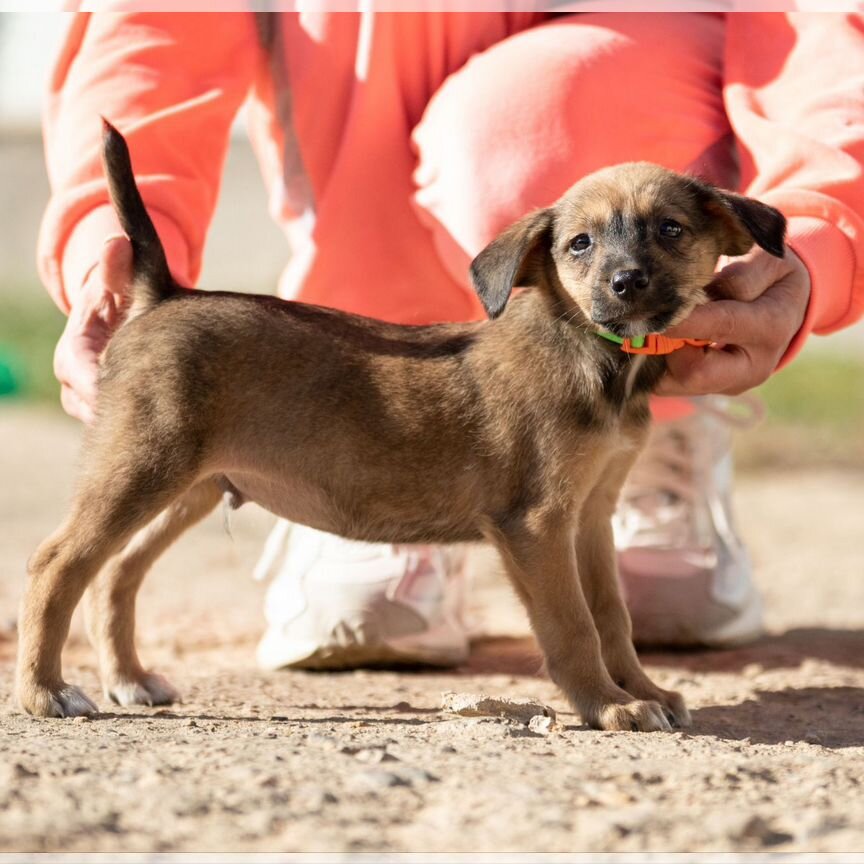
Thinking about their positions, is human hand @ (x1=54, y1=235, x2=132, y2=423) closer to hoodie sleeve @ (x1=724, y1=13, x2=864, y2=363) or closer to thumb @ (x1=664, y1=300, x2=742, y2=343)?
thumb @ (x1=664, y1=300, x2=742, y2=343)

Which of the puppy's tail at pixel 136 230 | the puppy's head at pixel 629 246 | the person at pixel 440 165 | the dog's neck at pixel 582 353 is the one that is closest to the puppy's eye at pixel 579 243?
the puppy's head at pixel 629 246

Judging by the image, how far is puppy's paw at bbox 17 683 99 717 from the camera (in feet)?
9.13

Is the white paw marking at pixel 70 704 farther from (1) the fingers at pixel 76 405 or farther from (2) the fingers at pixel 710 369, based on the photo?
(2) the fingers at pixel 710 369

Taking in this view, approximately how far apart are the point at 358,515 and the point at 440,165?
1245 millimetres

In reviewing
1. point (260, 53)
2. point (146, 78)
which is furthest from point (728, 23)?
point (146, 78)

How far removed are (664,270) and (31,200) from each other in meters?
15.9

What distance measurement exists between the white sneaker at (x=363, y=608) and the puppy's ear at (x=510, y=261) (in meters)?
1.22

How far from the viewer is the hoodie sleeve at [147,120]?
11.5 feet

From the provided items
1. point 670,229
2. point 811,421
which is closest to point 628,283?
point 670,229

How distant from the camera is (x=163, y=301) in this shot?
2932 mm

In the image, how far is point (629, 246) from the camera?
9.23 ft

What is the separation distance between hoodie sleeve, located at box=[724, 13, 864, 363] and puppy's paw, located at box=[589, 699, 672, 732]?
0.93 meters

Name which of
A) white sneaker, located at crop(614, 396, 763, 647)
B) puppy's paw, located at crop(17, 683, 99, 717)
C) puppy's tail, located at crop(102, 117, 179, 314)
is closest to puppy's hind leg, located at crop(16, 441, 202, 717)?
puppy's paw, located at crop(17, 683, 99, 717)

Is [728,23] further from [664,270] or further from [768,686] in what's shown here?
[768,686]
